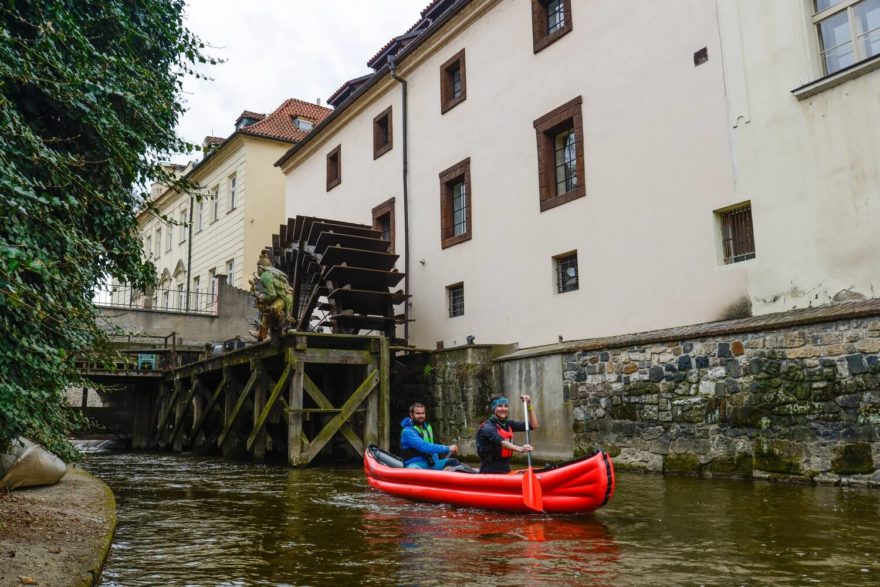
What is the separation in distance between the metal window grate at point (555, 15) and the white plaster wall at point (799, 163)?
418 centimetres

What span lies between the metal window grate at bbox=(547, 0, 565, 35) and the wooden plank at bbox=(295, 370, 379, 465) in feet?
→ 25.2

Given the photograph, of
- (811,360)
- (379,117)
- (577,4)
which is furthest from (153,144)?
(379,117)

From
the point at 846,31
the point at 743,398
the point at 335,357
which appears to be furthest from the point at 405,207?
the point at 846,31

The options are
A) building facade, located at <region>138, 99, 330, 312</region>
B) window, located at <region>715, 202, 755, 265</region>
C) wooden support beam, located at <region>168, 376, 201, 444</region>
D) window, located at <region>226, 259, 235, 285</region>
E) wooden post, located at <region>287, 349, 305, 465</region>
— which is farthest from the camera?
window, located at <region>226, 259, 235, 285</region>

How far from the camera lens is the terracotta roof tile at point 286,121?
94.1 ft

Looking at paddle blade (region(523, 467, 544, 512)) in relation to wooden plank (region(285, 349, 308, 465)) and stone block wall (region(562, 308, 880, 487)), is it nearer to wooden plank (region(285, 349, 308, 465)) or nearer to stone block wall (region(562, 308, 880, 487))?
stone block wall (region(562, 308, 880, 487))

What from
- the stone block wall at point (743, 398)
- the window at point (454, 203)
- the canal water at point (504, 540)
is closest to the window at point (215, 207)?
the window at point (454, 203)

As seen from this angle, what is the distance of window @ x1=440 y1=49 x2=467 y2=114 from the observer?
1741cm

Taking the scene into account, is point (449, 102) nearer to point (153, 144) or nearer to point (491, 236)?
point (491, 236)

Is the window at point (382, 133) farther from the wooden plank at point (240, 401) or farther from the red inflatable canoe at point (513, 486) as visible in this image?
the red inflatable canoe at point (513, 486)

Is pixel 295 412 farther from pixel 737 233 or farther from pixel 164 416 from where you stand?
pixel 164 416

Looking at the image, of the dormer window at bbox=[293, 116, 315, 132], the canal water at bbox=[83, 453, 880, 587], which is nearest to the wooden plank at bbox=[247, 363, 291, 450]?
the canal water at bbox=[83, 453, 880, 587]

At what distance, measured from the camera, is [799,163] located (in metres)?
10.2

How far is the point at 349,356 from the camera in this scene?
1472cm
